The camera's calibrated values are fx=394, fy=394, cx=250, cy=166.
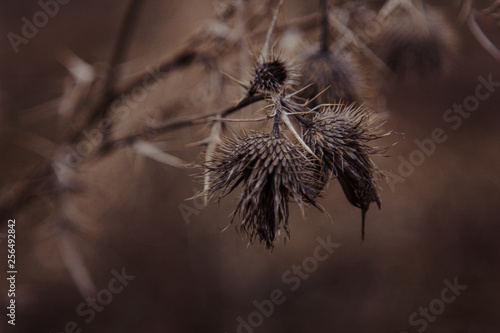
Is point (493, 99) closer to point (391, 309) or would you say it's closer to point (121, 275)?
point (391, 309)

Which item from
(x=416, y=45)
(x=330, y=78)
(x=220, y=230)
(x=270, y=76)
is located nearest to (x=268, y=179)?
(x=270, y=76)

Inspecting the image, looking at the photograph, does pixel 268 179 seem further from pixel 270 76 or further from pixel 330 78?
pixel 330 78

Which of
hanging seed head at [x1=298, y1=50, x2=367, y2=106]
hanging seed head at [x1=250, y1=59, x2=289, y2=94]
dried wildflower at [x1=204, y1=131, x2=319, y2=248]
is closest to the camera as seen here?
dried wildflower at [x1=204, y1=131, x2=319, y2=248]

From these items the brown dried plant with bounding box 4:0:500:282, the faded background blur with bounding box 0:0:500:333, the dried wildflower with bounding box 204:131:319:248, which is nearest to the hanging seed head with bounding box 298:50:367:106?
the brown dried plant with bounding box 4:0:500:282

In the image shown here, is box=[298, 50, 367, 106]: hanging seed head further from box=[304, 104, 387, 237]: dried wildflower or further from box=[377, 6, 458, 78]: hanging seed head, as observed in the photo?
box=[377, 6, 458, 78]: hanging seed head

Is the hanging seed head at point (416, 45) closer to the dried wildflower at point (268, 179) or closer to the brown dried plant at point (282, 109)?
the brown dried plant at point (282, 109)

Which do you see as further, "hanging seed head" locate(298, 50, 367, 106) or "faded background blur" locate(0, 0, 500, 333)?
"faded background blur" locate(0, 0, 500, 333)

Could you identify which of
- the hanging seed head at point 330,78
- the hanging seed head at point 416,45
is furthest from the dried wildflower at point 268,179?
the hanging seed head at point 416,45

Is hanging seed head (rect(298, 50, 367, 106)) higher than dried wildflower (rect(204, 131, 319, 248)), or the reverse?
hanging seed head (rect(298, 50, 367, 106))
